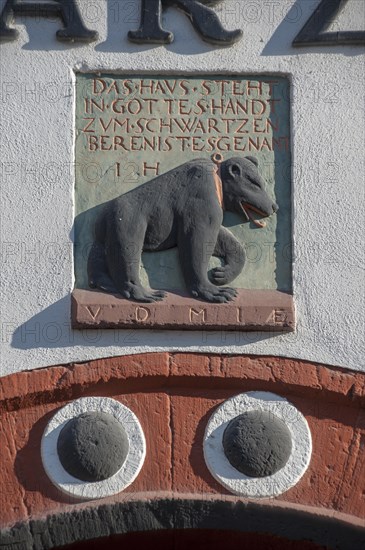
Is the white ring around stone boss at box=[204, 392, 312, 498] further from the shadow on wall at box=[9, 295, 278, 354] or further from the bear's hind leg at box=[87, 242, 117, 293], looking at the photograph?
the bear's hind leg at box=[87, 242, 117, 293]

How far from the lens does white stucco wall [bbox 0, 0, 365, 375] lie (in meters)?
7.87

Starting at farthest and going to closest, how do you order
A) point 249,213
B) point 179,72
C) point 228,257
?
point 179,72
point 249,213
point 228,257

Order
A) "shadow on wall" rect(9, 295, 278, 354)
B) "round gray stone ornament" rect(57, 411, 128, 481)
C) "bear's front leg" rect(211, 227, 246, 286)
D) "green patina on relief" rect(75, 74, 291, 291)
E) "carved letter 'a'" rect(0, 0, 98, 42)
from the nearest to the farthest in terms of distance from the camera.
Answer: "round gray stone ornament" rect(57, 411, 128, 481) < "shadow on wall" rect(9, 295, 278, 354) < "bear's front leg" rect(211, 227, 246, 286) < "green patina on relief" rect(75, 74, 291, 291) < "carved letter 'a'" rect(0, 0, 98, 42)

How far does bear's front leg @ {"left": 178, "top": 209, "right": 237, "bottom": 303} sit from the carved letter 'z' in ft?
2.95

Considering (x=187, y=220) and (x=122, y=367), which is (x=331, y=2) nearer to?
(x=187, y=220)

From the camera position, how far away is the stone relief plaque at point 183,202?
25.8 ft

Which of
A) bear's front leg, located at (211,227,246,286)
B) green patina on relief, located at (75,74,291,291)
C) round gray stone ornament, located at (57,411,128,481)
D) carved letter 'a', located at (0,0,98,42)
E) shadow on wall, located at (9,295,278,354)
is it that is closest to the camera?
round gray stone ornament, located at (57,411,128,481)

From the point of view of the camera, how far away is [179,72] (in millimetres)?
8266

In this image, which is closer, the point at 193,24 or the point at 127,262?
the point at 127,262

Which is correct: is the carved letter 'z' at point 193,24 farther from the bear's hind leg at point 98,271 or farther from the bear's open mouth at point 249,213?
the bear's hind leg at point 98,271

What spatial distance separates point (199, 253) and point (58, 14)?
4.74 ft

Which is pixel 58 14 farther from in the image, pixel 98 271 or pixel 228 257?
pixel 228 257

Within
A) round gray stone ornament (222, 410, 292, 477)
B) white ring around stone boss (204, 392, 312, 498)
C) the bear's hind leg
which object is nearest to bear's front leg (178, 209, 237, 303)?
the bear's hind leg

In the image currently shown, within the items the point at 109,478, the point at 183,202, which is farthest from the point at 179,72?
the point at 109,478
